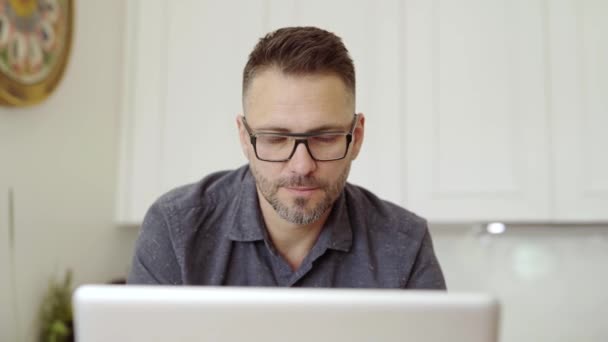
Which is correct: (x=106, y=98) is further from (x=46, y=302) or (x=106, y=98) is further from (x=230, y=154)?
(x=46, y=302)

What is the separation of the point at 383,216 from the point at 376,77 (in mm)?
919

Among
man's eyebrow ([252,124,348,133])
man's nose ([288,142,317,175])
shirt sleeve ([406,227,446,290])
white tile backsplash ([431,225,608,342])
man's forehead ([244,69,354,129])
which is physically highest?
man's forehead ([244,69,354,129])

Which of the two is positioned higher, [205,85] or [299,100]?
[205,85]

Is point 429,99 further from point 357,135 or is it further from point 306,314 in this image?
point 306,314

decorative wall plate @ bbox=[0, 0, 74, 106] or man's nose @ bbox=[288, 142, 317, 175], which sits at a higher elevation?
decorative wall plate @ bbox=[0, 0, 74, 106]

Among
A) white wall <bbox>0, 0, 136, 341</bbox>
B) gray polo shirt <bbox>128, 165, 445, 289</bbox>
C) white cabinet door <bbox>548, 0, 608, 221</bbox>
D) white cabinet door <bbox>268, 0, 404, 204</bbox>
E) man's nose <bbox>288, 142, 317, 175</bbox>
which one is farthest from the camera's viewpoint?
white cabinet door <bbox>268, 0, 404, 204</bbox>

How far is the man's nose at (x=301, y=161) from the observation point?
1057 millimetres

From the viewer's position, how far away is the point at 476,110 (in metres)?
2.03

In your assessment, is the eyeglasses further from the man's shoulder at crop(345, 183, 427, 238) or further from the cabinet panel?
the cabinet panel

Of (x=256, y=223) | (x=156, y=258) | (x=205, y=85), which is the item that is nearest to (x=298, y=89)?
(x=256, y=223)

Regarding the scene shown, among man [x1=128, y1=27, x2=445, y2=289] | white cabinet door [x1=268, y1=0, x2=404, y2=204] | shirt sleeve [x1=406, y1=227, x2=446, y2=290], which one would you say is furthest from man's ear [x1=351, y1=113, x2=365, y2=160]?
white cabinet door [x1=268, y1=0, x2=404, y2=204]

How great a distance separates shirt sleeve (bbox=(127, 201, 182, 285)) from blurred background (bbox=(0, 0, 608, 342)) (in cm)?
70

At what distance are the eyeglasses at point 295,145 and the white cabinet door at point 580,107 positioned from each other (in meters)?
1.13

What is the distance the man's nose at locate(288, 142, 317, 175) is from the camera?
1057 mm
